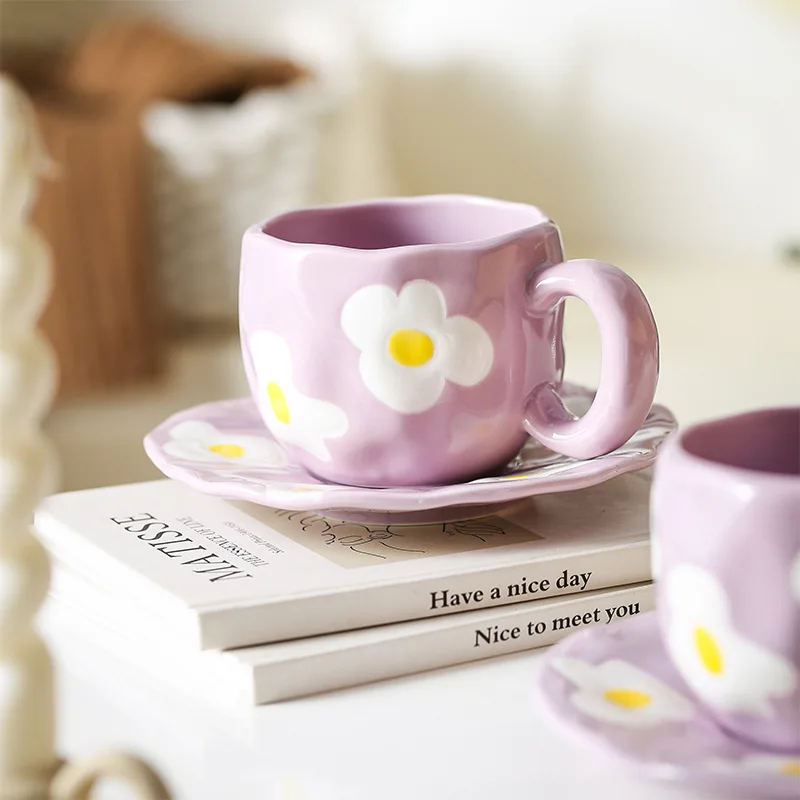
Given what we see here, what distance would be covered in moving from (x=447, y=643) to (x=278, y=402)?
11 centimetres

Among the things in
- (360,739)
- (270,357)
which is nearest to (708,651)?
(360,739)

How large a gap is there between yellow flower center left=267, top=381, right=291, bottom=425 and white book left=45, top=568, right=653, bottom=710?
0.29ft

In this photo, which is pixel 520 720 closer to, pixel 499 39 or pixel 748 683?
pixel 748 683

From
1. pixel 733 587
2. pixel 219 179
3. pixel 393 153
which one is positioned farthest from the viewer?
pixel 393 153

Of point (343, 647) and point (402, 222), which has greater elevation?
point (402, 222)

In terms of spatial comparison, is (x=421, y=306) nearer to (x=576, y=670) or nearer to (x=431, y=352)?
(x=431, y=352)

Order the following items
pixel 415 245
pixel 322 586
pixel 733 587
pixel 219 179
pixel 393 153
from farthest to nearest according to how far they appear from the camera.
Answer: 1. pixel 393 153
2. pixel 219 179
3. pixel 415 245
4. pixel 322 586
5. pixel 733 587

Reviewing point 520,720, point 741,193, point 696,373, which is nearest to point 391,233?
point 520,720

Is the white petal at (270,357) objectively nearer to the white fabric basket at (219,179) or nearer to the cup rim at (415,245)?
the cup rim at (415,245)

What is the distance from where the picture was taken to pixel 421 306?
448 millimetres

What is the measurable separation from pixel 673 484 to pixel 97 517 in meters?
0.26

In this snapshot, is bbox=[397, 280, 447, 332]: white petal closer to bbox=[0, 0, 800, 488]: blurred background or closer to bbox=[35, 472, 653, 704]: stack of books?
bbox=[35, 472, 653, 704]: stack of books

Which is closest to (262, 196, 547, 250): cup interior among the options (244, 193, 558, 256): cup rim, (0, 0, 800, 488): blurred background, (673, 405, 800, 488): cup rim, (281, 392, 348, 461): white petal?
(244, 193, 558, 256): cup rim

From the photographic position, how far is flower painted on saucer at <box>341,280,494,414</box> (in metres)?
0.45
